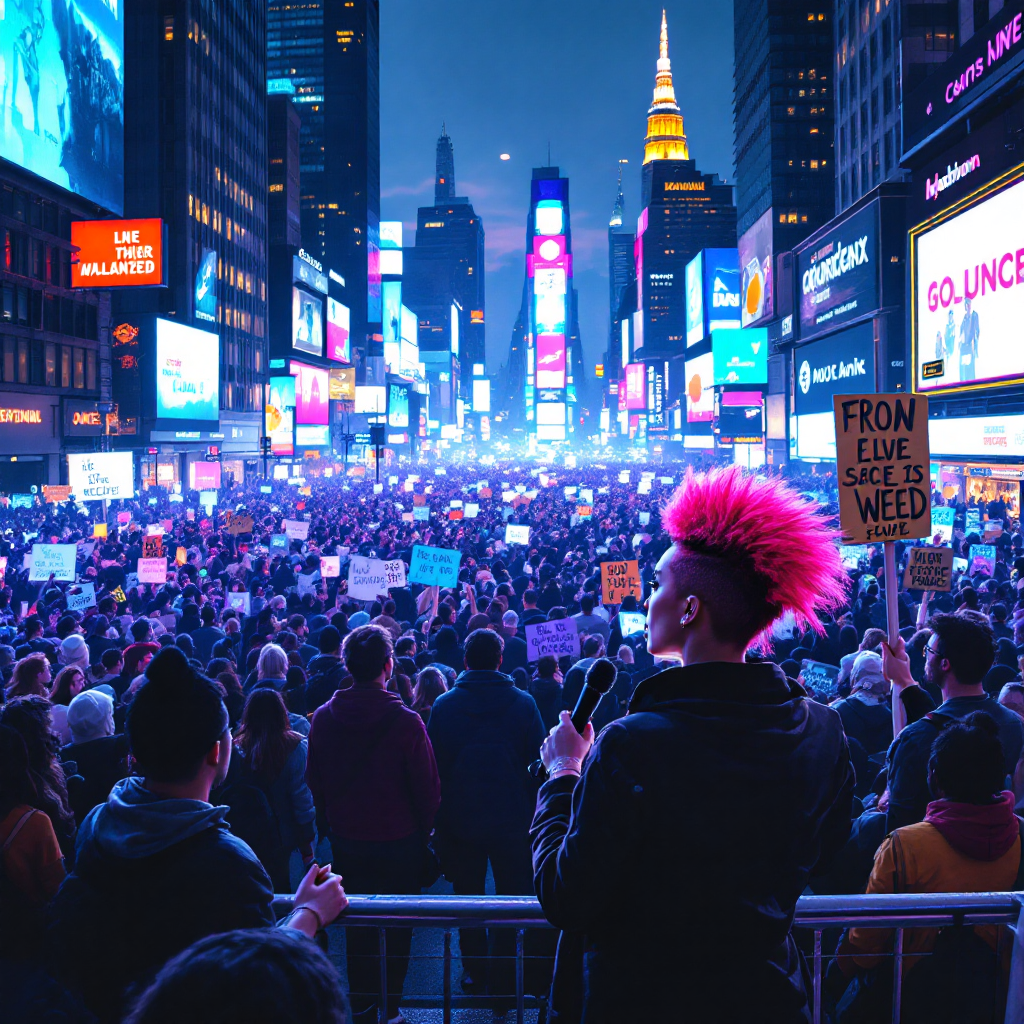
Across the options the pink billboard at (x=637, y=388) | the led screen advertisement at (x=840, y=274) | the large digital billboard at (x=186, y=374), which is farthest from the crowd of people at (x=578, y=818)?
the pink billboard at (x=637, y=388)

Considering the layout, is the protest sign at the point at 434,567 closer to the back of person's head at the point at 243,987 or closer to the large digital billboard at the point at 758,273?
the back of person's head at the point at 243,987

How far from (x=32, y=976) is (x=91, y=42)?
59563mm

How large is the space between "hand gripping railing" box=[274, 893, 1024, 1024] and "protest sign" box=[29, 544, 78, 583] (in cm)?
1320

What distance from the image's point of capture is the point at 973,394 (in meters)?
31.5

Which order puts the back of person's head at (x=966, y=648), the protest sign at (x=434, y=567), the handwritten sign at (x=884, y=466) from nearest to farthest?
the back of person's head at (x=966, y=648) → the handwritten sign at (x=884, y=466) → the protest sign at (x=434, y=567)

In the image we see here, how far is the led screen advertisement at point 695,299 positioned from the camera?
9625 cm

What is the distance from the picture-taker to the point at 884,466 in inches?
191

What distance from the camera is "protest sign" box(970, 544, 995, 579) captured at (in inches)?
603

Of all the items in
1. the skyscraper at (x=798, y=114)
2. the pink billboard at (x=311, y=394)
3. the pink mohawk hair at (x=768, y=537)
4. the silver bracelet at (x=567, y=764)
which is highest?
the skyscraper at (x=798, y=114)

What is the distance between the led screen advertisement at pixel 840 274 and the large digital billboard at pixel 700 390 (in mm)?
36831

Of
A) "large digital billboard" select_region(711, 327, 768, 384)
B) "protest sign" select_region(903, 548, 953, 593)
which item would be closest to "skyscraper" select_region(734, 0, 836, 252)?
"large digital billboard" select_region(711, 327, 768, 384)

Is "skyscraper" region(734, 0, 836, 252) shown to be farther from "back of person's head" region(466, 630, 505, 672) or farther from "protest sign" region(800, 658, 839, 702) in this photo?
"back of person's head" region(466, 630, 505, 672)

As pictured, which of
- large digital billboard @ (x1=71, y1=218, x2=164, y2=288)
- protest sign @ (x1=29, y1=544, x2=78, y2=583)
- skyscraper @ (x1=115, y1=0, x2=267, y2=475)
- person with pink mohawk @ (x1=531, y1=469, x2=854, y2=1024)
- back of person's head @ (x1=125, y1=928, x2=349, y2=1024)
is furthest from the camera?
skyscraper @ (x1=115, y1=0, x2=267, y2=475)

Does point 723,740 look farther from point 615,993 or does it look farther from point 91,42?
point 91,42
